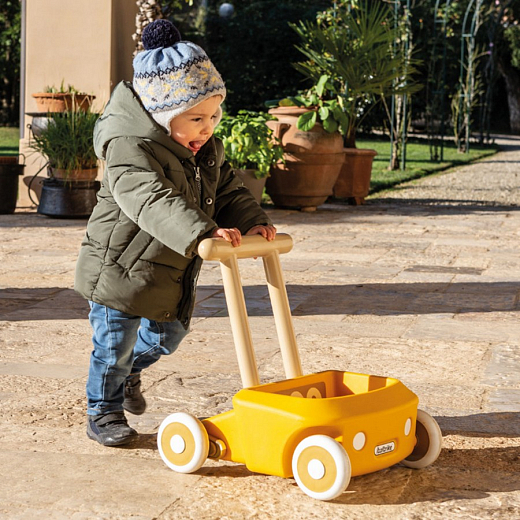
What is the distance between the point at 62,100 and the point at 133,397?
647 centimetres

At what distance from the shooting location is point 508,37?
39.4 meters

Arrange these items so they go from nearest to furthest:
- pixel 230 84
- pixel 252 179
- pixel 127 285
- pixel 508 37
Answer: pixel 127 285 < pixel 252 179 < pixel 230 84 < pixel 508 37

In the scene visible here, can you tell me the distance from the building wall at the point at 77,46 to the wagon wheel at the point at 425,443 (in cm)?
739

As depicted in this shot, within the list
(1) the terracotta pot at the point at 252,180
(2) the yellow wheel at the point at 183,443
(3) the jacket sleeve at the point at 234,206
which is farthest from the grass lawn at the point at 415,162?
(2) the yellow wheel at the point at 183,443

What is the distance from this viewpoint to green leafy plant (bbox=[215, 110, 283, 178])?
8.72 m

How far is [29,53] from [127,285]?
7.46 m

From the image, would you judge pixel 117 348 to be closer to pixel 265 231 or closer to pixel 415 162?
pixel 265 231

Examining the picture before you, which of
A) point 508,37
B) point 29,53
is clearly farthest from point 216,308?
point 508,37

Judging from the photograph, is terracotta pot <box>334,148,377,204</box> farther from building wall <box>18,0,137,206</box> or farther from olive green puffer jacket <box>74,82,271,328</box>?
olive green puffer jacket <box>74,82,271,328</box>

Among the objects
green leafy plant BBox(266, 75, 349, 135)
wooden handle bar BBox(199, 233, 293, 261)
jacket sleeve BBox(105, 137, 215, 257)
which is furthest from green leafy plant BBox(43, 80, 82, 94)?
wooden handle bar BBox(199, 233, 293, 261)

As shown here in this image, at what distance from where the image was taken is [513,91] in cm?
4278

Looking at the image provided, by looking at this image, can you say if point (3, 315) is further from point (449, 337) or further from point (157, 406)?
point (449, 337)

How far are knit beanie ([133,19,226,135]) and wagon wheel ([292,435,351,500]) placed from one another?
1.01 meters

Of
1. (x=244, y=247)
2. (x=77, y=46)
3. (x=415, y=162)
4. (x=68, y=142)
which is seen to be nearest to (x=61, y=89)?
(x=77, y=46)
